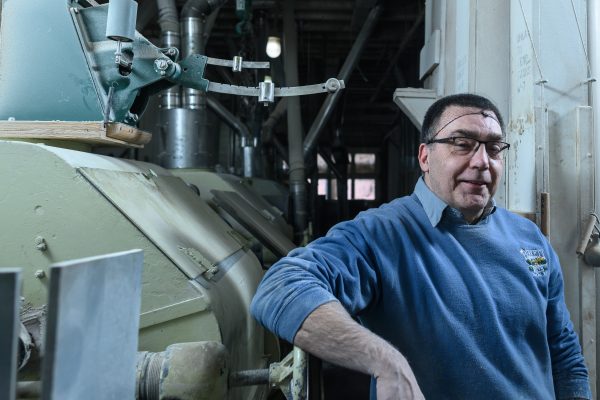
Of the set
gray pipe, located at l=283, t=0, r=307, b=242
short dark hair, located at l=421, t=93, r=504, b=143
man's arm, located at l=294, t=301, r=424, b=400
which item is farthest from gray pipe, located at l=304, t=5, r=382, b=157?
man's arm, located at l=294, t=301, r=424, b=400

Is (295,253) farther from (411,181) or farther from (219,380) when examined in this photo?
(411,181)

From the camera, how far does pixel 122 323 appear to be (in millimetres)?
817

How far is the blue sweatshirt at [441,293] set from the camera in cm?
124

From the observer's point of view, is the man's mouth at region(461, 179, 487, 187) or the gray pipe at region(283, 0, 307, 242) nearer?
the man's mouth at region(461, 179, 487, 187)

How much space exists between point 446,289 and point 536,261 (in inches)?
13.4

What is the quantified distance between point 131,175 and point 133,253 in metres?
1.34

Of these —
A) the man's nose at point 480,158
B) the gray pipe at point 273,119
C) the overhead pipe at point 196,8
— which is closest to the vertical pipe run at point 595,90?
the man's nose at point 480,158

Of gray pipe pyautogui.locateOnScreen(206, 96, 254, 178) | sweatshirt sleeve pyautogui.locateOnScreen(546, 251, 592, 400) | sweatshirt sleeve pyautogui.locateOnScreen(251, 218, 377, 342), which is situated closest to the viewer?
sweatshirt sleeve pyautogui.locateOnScreen(251, 218, 377, 342)

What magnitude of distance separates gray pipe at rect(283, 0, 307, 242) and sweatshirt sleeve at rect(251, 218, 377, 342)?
3987 mm

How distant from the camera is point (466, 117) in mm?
1421

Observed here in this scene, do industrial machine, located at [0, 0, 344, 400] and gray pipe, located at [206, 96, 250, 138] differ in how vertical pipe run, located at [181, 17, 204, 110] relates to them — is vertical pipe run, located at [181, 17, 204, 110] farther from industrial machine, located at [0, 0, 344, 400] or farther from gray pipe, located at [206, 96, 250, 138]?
gray pipe, located at [206, 96, 250, 138]

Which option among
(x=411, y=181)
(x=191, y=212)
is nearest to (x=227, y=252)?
(x=191, y=212)

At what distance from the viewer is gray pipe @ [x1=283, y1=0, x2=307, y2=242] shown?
5371mm

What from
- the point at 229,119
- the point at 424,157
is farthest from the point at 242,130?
the point at 424,157
